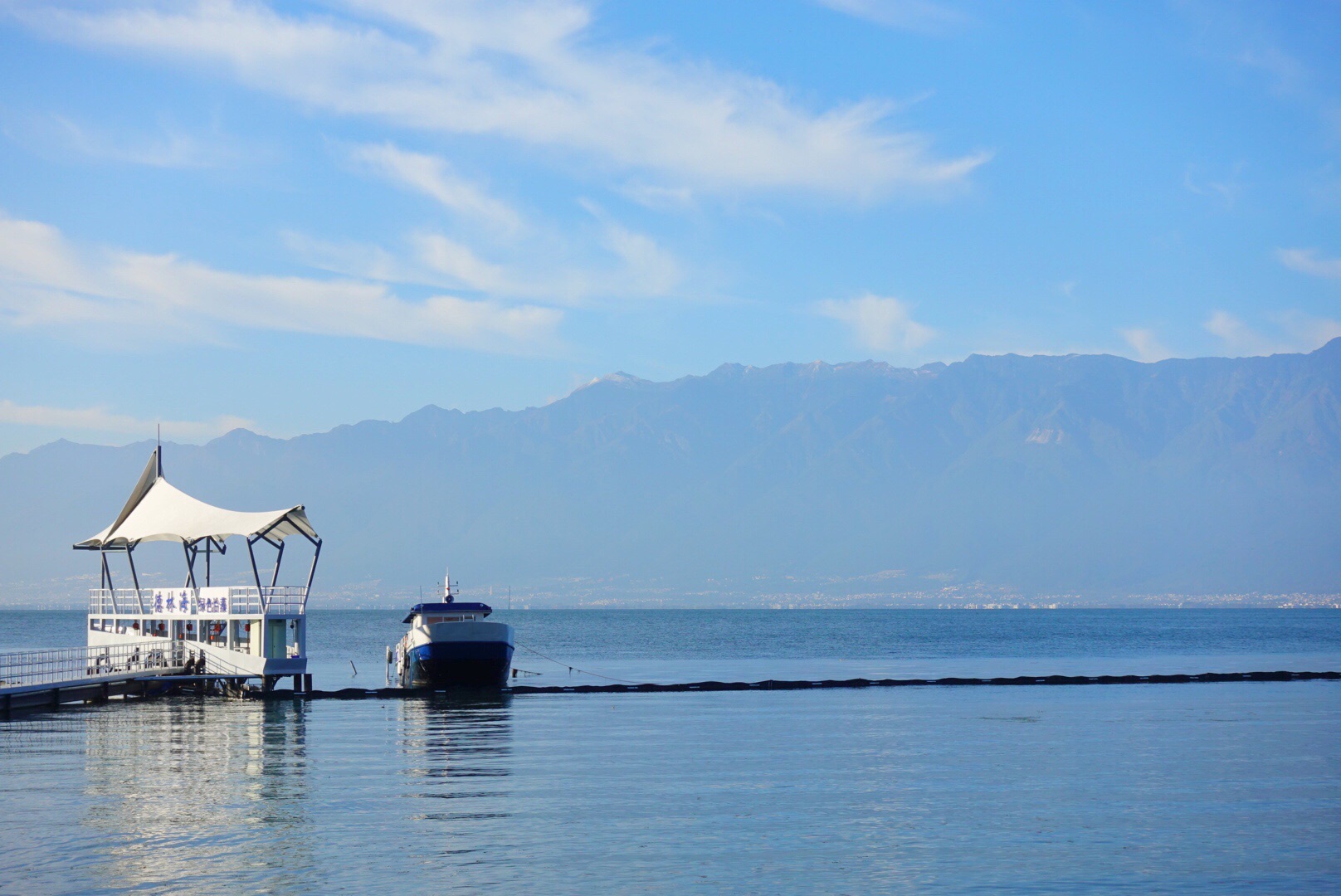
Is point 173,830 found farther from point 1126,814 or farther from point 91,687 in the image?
point 91,687

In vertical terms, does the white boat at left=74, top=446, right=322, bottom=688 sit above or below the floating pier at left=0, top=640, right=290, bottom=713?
above

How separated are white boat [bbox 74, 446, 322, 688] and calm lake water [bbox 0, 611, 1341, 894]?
3.59 m

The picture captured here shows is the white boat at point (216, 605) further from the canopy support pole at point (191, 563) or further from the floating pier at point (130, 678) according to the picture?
the floating pier at point (130, 678)

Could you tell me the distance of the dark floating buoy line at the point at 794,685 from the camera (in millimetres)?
66375

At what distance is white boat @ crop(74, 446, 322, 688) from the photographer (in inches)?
2486

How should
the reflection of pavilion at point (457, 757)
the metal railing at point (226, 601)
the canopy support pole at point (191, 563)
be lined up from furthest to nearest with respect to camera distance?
1. the canopy support pole at point (191, 563)
2. the metal railing at point (226, 601)
3. the reflection of pavilion at point (457, 757)

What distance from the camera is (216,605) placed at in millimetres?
64812

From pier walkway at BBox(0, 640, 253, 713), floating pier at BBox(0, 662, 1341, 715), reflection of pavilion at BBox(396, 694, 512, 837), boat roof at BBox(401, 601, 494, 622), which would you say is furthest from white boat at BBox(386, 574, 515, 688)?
pier walkway at BBox(0, 640, 253, 713)

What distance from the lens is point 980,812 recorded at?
30938mm

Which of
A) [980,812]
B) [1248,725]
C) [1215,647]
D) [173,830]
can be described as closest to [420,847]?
[173,830]

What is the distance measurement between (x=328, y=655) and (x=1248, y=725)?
3593 inches

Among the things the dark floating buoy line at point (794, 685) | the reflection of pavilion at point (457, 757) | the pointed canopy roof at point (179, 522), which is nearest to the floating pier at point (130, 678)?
the dark floating buoy line at point (794, 685)

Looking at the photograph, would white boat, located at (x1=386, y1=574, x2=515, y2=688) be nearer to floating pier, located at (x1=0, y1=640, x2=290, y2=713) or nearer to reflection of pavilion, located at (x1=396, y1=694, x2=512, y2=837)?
reflection of pavilion, located at (x1=396, y1=694, x2=512, y2=837)

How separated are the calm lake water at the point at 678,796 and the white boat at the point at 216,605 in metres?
3.59
